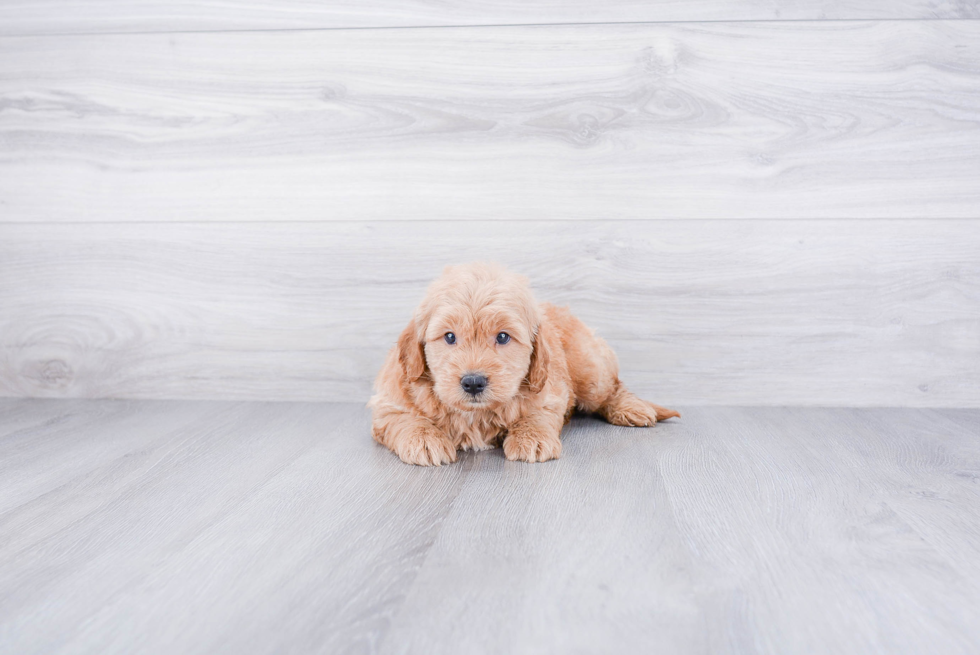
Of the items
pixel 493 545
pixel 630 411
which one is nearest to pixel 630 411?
pixel 630 411

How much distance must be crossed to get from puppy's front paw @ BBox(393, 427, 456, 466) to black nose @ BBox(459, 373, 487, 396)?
176 mm

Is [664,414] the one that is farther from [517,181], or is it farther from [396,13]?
[396,13]

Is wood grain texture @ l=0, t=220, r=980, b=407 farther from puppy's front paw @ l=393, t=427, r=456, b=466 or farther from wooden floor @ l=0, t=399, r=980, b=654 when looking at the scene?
puppy's front paw @ l=393, t=427, r=456, b=466

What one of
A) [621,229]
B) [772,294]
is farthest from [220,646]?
[772,294]

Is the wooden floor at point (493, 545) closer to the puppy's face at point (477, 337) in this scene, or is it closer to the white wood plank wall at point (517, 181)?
the puppy's face at point (477, 337)

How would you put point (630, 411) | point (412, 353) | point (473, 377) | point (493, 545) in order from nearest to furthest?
point (493, 545)
point (473, 377)
point (412, 353)
point (630, 411)

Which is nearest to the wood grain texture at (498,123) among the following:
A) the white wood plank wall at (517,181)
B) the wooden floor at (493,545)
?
the white wood plank wall at (517,181)

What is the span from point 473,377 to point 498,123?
107 centimetres

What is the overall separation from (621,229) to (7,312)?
231cm

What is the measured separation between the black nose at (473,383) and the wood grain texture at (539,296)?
0.77m

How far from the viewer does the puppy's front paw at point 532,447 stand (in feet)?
5.51

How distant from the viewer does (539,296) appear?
2301 millimetres

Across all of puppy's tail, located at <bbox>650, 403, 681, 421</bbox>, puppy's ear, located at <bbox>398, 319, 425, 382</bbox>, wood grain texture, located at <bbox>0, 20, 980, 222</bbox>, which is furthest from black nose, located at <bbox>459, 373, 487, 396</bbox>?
wood grain texture, located at <bbox>0, 20, 980, 222</bbox>

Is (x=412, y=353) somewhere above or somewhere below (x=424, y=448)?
above
